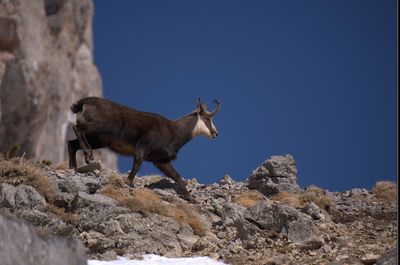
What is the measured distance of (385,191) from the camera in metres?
18.9

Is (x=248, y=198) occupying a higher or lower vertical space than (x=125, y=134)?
lower

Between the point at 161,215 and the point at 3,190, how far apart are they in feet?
9.93

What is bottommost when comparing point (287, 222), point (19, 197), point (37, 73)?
point (19, 197)

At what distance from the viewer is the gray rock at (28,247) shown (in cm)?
842

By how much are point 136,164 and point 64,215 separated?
387 cm

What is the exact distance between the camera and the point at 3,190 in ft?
44.4

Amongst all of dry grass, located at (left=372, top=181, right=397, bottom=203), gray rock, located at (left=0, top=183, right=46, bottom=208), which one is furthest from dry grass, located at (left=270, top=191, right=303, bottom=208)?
gray rock, located at (left=0, top=183, right=46, bottom=208)

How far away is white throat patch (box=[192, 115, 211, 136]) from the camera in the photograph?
18984 mm

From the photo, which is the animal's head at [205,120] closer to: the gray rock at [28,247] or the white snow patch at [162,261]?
the white snow patch at [162,261]

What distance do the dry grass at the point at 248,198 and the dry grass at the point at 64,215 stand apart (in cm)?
426

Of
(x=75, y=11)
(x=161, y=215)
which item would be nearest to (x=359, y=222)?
(x=161, y=215)

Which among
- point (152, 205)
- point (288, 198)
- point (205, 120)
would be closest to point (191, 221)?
point (152, 205)

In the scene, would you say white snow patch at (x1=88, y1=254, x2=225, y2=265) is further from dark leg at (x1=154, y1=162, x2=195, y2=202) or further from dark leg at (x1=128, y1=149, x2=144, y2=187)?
dark leg at (x1=128, y1=149, x2=144, y2=187)

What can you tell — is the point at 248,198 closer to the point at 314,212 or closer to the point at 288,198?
the point at 288,198
